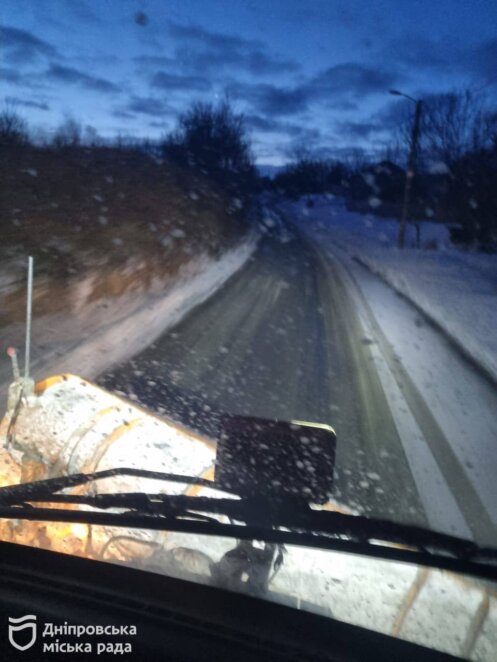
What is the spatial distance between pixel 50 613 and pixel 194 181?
132 feet

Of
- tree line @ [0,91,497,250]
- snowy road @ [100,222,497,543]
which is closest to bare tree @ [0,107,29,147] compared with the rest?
tree line @ [0,91,497,250]

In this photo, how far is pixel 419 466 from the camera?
554 centimetres

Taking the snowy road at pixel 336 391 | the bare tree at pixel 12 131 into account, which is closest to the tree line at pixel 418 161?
the bare tree at pixel 12 131

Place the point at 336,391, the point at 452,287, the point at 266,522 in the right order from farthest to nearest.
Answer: the point at 452,287, the point at 336,391, the point at 266,522

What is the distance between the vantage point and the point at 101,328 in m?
9.48

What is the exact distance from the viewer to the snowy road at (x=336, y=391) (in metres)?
4.96

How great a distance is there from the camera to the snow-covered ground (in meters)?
4.98

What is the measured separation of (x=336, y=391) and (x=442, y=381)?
1.74 m

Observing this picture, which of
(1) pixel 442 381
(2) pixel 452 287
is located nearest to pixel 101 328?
(1) pixel 442 381

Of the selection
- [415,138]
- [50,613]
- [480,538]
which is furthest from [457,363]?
[415,138]

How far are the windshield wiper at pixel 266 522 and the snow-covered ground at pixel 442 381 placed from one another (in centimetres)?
198

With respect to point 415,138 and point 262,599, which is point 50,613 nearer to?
point 262,599

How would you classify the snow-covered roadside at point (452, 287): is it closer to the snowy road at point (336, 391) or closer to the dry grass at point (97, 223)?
the snowy road at point (336, 391)

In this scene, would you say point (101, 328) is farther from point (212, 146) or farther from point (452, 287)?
point (212, 146)
